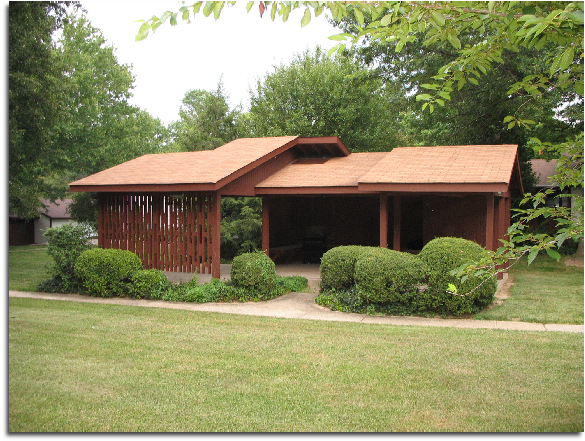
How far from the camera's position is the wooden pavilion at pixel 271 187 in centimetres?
993

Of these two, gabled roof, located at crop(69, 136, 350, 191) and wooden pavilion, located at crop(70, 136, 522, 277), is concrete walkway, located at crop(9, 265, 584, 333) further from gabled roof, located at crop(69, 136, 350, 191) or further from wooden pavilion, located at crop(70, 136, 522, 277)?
gabled roof, located at crop(69, 136, 350, 191)

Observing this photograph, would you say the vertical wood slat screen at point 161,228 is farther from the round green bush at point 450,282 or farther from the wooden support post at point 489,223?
the wooden support post at point 489,223

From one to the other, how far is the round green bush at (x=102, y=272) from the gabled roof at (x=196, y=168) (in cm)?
143

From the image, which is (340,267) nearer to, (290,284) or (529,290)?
(290,284)

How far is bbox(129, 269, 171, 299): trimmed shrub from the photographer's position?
30.5ft

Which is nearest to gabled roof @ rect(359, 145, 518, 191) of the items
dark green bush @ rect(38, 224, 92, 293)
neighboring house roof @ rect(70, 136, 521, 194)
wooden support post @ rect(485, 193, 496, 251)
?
neighboring house roof @ rect(70, 136, 521, 194)

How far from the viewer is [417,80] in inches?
636

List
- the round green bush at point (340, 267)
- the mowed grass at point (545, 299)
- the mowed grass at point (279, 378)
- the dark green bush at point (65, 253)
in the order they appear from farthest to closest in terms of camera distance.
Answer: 1. the round green bush at point (340, 267)
2. the dark green bush at point (65, 253)
3. the mowed grass at point (545, 299)
4. the mowed grass at point (279, 378)

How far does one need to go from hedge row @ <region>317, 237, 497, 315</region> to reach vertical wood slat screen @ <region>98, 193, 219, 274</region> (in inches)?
124

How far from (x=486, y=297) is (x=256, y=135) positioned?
1035cm

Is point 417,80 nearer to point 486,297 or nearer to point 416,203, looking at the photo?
point 416,203

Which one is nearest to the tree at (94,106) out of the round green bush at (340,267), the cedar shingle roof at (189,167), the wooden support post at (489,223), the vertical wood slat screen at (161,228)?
the cedar shingle roof at (189,167)

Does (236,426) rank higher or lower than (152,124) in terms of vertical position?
lower
